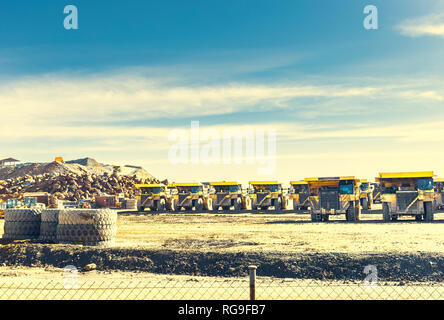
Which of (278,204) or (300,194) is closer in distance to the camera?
(300,194)

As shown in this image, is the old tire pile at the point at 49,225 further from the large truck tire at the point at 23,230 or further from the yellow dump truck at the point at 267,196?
the yellow dump truck at the point at 267,196

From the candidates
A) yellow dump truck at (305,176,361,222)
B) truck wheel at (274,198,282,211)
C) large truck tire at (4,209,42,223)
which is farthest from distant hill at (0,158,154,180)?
large truck tire at (4,209,42,223)

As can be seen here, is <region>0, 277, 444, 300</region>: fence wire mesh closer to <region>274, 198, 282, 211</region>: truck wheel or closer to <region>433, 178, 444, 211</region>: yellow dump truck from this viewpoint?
<region>274, 198, 282, 211</region>: truck wheel

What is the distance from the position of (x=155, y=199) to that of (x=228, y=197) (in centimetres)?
589

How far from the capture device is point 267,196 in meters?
34.0

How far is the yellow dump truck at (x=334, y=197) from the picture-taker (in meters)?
22.0

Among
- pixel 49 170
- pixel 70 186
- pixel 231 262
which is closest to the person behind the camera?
pixel 231 262

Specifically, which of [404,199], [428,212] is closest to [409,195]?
[404,199]

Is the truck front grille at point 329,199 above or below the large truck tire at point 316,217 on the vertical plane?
above

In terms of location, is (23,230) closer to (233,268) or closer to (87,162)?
(233,268)

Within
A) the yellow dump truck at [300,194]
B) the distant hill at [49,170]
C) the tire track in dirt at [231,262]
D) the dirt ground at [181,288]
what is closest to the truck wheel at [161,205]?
the yellow dump truck at [300,194]

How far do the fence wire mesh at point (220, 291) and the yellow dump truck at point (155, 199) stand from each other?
2498cm

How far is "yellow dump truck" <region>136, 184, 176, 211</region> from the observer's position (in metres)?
35.2

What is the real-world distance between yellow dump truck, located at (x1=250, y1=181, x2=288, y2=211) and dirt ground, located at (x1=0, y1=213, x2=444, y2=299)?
18901 millimetres
